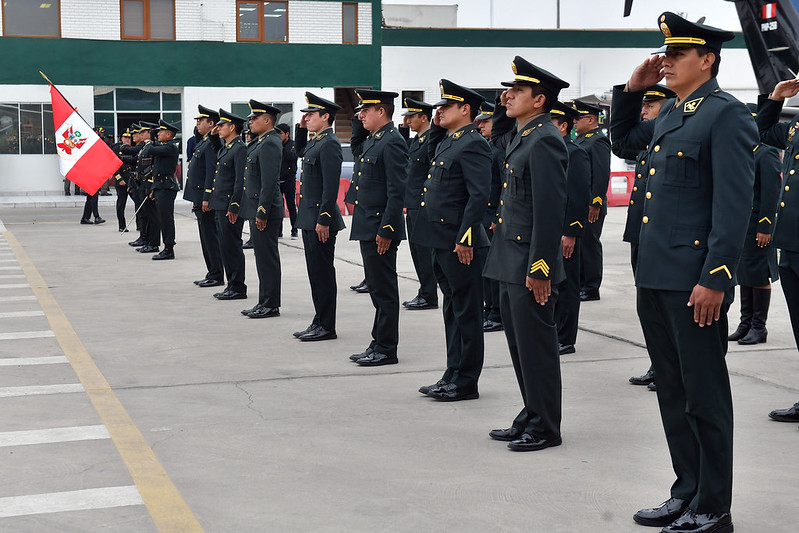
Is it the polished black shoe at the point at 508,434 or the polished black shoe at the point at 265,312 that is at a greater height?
the polished black shoe at the point at 508,434

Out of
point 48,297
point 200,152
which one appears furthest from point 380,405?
point 200,152

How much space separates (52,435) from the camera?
5891 mm

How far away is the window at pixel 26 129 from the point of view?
30.8m

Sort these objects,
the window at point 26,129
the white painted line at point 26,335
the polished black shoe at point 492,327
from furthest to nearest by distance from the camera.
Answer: the window at point 26,129
the polished black shoe at point 492,327
the white painted line at point 26,335

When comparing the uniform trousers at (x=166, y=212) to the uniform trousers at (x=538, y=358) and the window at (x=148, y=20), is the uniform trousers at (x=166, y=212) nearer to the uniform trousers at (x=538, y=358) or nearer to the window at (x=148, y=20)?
the uniform trousers at (x=538, y=358)

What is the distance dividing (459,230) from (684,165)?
2670 mm

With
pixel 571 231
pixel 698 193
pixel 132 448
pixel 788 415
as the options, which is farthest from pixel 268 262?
pixel 698 193

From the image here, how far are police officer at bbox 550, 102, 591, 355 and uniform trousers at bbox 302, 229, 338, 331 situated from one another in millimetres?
1964

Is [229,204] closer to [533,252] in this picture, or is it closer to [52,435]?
[52,435]

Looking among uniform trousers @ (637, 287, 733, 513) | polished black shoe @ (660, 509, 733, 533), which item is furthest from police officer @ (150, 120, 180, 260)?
polished black shoe @ (660, 509, 733, 533)

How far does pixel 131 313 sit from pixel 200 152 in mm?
3642

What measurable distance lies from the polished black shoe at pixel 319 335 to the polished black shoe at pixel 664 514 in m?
4.84

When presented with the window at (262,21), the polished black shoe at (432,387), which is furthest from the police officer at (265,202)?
the window at (262,21)

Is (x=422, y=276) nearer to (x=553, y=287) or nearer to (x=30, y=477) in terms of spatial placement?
(x=553, y=287)
